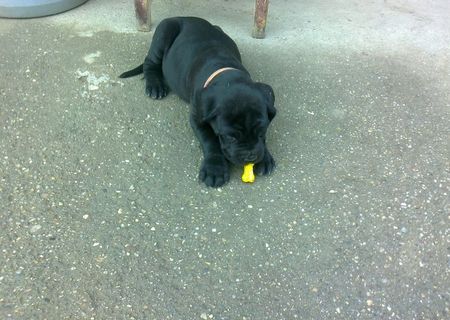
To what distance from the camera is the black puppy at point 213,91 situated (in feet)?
9.48

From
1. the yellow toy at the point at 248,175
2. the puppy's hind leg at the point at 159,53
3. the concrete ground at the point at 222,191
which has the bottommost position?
the concrete ground at the point at 222,191

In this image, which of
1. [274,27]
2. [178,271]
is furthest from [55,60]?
[178,271]

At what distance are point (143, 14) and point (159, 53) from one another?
769mm

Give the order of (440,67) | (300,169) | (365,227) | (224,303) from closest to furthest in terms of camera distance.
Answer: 1. (224,303)
2. (365,227)
3. (300,169)
4. (440,67)

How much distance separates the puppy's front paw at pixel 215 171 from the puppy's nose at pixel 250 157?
0.73 feet

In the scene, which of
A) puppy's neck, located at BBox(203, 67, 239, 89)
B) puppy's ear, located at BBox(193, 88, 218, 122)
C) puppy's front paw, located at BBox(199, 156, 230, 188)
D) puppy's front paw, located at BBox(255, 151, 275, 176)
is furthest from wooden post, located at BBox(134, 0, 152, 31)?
puppy's front paw, located at BBox(255, 151, 275, 176)

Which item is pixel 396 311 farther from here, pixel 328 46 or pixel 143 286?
pixel 328 46

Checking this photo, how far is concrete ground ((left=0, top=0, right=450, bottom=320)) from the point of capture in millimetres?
2518

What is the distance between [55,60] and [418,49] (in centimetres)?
338

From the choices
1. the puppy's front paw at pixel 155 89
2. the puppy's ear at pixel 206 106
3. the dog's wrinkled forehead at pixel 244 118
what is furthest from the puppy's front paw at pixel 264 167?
the puppy's front paw at pixel 155 89

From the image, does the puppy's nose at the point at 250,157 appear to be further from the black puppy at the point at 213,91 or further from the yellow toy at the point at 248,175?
the yellow toy at the point at 248,175

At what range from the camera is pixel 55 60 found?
13.5ft

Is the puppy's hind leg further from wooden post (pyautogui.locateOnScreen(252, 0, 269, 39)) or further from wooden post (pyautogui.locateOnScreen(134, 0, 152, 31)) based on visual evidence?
wooden post (pyautogui.locateOnScreen(252, 0, 269, 39))

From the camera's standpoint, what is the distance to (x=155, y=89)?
3844mm
